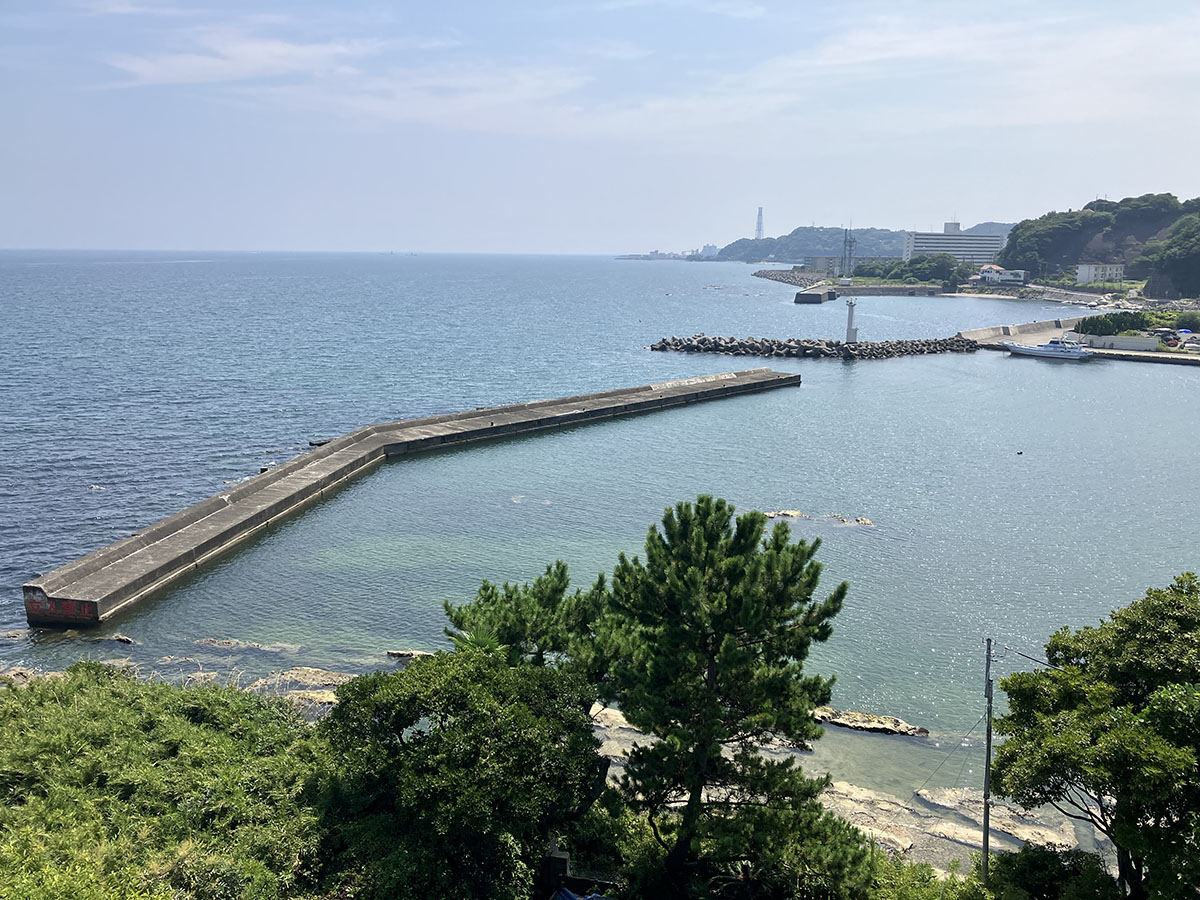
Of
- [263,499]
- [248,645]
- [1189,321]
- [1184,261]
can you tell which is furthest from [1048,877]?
[1184,261]

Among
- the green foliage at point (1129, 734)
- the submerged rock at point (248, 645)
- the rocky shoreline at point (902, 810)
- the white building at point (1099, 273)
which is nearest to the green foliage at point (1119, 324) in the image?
the white building at point (1099, 273)

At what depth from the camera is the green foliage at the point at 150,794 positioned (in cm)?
1332

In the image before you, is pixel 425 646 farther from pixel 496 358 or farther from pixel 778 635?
pixel 496 358

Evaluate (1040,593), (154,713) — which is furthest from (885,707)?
(154,713)

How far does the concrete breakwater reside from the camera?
100 m

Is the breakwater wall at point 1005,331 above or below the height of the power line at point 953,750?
above

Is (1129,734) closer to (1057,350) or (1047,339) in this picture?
(1057,350)

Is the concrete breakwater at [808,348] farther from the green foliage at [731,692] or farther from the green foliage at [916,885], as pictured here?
the green foliage at [731,692]

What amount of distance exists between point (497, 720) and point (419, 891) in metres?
2.85

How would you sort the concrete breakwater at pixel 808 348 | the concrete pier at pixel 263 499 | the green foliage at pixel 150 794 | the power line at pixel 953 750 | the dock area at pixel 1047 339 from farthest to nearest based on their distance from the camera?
the concrete breakwater at pixel 808 348 < the dock area at pixel 1047 339 < the concrete pier at pixel 263 499 < the power line at pixel 953 750 < the green foliage at pixel 150 794

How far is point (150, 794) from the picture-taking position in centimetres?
1579

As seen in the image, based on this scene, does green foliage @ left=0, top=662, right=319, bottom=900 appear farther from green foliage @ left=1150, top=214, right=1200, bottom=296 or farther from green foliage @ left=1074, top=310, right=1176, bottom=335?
green foliage @ left=1150, top=214, right=1200, bottom=296

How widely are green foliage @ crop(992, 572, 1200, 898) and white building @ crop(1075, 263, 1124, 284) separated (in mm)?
207484

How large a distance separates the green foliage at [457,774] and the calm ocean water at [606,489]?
10258 mm
